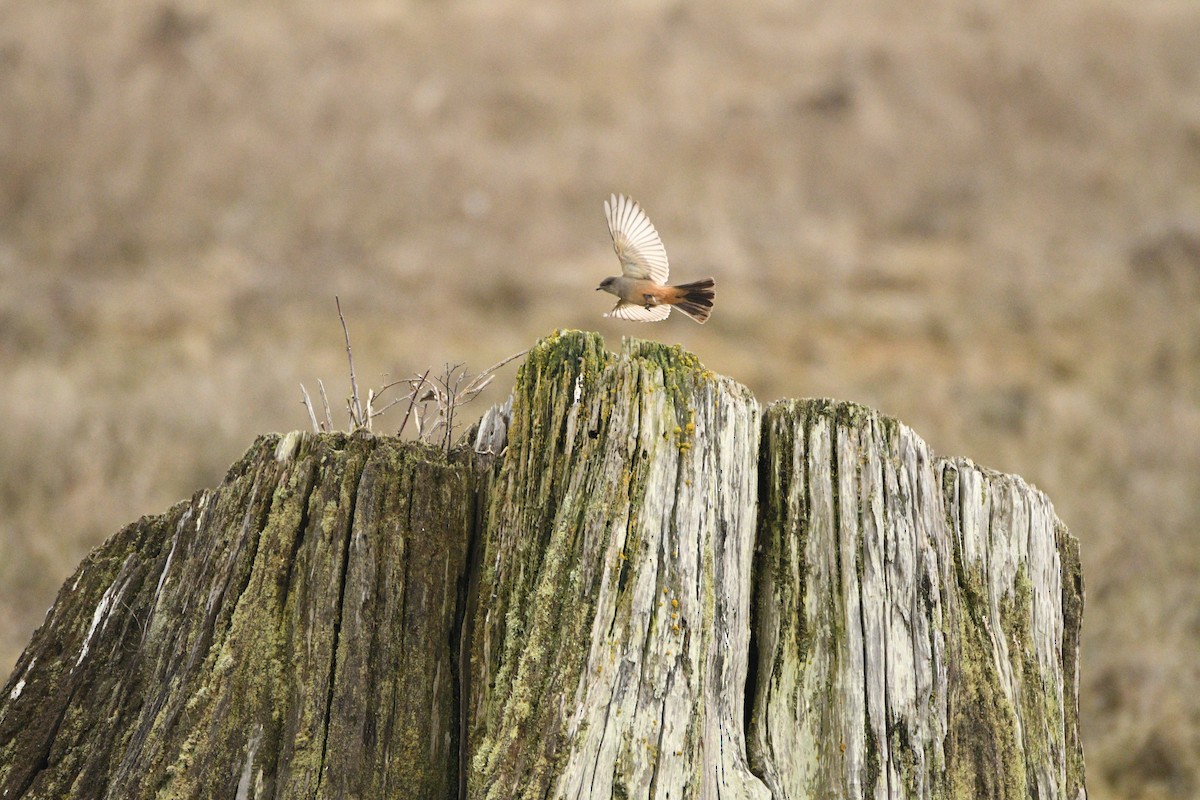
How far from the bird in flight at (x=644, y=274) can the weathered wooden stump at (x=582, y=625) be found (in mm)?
750

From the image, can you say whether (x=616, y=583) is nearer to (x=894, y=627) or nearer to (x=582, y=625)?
(x=582, y=625)

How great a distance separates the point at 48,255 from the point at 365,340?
5.87 meters

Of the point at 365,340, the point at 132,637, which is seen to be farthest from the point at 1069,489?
the point at 132,637

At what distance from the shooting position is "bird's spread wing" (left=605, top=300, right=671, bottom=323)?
147 inches

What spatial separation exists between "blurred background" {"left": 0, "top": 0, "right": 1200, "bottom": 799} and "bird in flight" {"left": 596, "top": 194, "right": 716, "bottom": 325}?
244 inches

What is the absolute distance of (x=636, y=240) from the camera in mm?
3656

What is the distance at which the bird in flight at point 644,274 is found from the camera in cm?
363

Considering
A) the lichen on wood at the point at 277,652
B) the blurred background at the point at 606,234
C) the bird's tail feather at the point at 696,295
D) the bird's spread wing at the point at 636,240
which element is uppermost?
the blurred background at the point at 606,234

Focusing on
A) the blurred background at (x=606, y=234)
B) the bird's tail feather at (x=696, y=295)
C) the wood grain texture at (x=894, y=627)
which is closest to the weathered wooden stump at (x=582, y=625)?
the wood grain texture at (x=894, y=627)

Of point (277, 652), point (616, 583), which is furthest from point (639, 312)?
point (277, 652)

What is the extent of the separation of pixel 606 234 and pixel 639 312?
15390 millimetres

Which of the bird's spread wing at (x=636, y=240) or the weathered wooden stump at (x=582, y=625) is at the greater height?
the bird's spread wing at (x=636, y=240)

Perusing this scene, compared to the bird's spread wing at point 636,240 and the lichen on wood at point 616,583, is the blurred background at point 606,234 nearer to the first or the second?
the bird's spread wing at point 636,240

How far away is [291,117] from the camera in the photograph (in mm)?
21953
